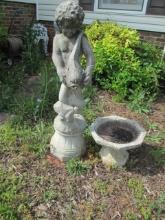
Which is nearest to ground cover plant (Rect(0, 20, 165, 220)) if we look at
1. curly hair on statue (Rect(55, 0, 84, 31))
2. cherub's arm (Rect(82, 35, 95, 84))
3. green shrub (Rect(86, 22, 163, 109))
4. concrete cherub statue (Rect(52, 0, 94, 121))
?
green shrub (Rect(86, 22, 163, 109))

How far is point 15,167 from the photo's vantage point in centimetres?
324

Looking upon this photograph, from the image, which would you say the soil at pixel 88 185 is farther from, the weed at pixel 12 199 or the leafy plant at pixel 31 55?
the leafy plant at pixel 31 55

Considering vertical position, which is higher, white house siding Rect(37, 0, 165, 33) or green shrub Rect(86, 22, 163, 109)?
white house siding Rect(37, 0, 165, 33)

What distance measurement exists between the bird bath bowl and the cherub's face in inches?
40.4

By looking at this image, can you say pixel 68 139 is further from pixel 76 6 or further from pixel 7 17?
pixel 7 17

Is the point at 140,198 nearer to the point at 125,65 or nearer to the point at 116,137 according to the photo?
the point at 116,137

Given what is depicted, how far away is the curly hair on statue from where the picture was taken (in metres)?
2.62

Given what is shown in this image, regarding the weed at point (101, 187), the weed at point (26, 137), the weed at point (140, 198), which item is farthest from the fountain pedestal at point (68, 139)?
the weed at point (140, 198)

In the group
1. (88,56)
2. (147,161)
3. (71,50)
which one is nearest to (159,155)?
(147,161)

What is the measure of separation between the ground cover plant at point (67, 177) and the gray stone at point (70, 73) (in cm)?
19

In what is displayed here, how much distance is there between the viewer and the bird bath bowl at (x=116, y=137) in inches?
121

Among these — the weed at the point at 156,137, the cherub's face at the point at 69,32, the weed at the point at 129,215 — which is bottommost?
the weed at the point at 129,215

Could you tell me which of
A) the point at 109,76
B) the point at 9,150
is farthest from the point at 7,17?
the point at 9,150

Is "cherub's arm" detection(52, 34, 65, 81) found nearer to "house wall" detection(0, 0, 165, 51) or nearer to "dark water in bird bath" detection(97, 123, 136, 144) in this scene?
"dark water in bird bath" detection(97, 123, 136, 144)
